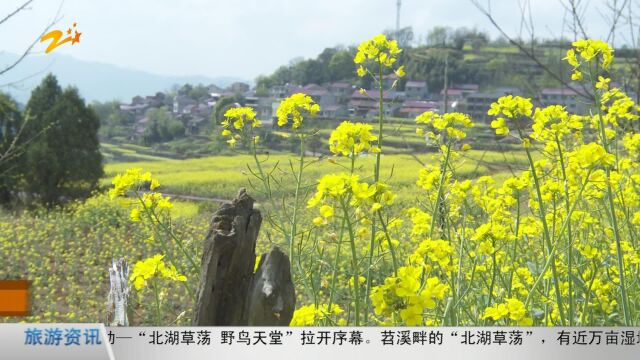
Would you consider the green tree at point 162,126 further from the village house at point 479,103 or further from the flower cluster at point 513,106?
the flower cluster at point 513,106

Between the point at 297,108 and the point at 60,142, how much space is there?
322 cm

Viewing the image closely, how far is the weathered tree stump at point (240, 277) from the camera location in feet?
5.25

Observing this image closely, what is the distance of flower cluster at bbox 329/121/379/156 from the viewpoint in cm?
153

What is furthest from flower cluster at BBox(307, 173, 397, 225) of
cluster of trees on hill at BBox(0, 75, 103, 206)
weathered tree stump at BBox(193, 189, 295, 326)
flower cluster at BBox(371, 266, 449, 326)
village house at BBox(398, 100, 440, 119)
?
cluster of trees on hill at BBox(0, 75, 103, 206)

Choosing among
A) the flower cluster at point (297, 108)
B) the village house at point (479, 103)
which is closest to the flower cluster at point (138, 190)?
the flower cluster at point (297, 108)

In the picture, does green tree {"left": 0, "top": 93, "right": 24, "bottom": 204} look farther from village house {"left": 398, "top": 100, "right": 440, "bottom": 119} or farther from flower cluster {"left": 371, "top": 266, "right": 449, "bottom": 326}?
flower cluster {"left": 371, "top": 266, "right": 449, "bottom": 326}

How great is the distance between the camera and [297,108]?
1779mm

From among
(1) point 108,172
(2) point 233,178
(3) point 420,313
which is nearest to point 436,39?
(3) point 420,313

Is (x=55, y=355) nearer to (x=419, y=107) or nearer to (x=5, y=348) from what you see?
(x=5, y=348)

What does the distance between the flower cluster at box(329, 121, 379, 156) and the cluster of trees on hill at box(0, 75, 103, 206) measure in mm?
3133

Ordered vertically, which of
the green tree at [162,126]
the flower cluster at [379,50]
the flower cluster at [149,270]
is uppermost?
the flower cluster at [379,50]

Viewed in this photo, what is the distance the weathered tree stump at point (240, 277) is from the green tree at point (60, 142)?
2.95 metres

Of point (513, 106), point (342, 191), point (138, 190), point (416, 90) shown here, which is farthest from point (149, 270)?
point (416, 90)

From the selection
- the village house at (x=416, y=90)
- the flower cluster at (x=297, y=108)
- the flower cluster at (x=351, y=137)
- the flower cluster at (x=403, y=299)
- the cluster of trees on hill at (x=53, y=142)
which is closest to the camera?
the flower cluster at (x=403, y=299)
